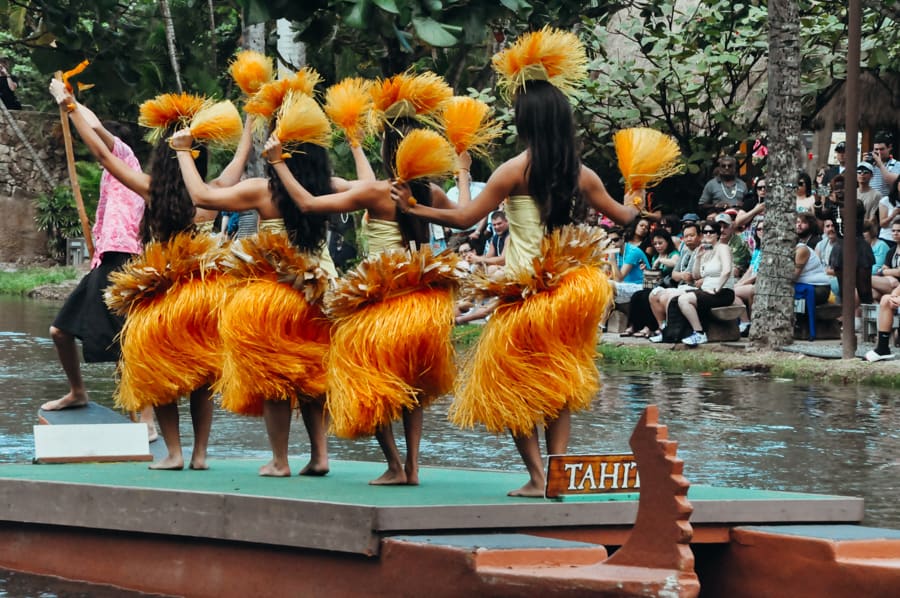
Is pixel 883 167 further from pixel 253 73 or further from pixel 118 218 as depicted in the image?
pixel 253 73

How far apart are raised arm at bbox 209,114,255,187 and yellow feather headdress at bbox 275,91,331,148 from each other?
0.38 m

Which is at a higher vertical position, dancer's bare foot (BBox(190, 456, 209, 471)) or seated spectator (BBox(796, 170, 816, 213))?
seated spectator (BBox(796, 170, 816, 213))

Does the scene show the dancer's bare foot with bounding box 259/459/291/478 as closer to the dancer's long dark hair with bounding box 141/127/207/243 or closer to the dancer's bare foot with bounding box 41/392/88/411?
the dancer's long dark hair with bounding box 141/127/207/243

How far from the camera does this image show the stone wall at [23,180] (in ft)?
88.8

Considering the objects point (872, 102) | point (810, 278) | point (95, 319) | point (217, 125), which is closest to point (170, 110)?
point (217, 125)

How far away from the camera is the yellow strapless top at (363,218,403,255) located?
5.81 metres

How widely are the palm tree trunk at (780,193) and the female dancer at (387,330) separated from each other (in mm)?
7562

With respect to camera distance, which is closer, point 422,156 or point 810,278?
point 422,156

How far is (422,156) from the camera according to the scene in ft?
A: 18.1

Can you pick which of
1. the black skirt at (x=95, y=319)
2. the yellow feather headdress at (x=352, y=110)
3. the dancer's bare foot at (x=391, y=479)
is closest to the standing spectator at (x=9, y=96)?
the black skirt at (x=95, y=319)

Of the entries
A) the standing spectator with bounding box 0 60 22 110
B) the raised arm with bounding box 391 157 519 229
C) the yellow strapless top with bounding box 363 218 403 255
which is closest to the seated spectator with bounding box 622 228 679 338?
the yellow strapless top with bounding box 363 218 403 255

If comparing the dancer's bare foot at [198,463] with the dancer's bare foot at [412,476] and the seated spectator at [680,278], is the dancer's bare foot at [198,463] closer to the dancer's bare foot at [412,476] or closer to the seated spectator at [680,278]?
the dancer's bare foot at [412,476]

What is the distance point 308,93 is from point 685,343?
7994mm

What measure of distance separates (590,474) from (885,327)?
740 cm
